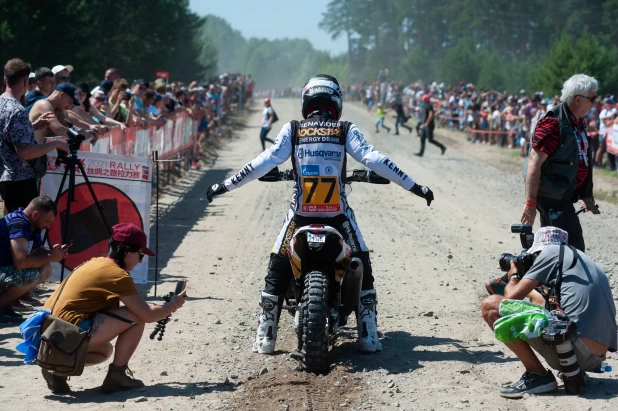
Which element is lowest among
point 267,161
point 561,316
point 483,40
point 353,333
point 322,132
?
point 353,333

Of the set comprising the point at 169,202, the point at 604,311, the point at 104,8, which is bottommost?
the point at 169,202

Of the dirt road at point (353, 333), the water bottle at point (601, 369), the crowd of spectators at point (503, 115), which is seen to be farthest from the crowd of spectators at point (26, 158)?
the crowd of spectators at point (503, 115)

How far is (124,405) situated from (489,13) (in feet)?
272

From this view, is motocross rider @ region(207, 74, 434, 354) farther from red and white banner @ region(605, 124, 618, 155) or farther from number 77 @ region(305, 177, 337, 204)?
red and white banner @ region(605, 124, 618, 155)

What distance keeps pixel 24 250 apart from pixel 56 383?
1.58m

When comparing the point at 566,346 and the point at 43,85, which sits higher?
the point at 43,85

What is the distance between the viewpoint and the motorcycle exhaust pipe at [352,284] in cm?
712

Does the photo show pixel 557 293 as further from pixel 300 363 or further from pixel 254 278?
pixel 254 278

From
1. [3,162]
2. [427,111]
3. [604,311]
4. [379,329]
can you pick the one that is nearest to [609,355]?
[604,311]

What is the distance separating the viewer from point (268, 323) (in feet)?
24.4

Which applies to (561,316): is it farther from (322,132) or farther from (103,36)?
(103,36)

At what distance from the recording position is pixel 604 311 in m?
6.26

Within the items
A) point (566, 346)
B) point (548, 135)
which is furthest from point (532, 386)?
point (548, 135)

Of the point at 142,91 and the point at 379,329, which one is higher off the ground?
the point at 142,91
